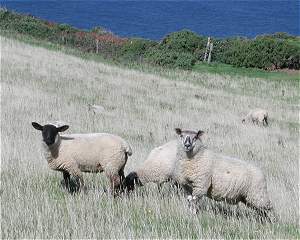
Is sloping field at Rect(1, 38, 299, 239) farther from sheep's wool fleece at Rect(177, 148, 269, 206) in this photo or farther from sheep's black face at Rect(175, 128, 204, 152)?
sheep's black face at Rect(175, 128, 204, 152)

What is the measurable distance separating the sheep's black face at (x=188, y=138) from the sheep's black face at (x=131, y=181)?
133 cm

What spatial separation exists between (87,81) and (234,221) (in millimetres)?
18269

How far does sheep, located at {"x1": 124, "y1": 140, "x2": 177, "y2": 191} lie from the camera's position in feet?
27.2

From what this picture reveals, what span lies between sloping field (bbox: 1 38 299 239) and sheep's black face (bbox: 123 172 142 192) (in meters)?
0.14

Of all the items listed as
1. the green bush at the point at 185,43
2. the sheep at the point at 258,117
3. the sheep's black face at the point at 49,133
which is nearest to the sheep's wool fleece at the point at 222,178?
the sheep's black face at the point at 49,133

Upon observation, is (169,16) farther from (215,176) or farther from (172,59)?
(215,176)

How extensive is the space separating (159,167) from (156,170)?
0.24 ft

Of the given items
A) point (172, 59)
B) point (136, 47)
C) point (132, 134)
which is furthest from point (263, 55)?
point (132, 134)

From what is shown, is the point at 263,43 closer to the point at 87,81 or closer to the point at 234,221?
the point at 87,81

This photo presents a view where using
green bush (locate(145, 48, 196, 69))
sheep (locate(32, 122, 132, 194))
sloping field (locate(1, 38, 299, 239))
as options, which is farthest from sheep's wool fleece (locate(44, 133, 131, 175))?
green bush (locate(145, 48, 196, 69))

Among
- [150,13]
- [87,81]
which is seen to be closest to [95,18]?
[150,13]

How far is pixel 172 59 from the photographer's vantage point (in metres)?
39.1

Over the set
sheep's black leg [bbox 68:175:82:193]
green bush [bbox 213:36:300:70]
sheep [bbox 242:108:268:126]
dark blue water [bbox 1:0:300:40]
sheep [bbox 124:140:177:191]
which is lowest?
sheep's black leg [bbox 68:175:82:193]

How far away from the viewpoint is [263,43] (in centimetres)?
4319
